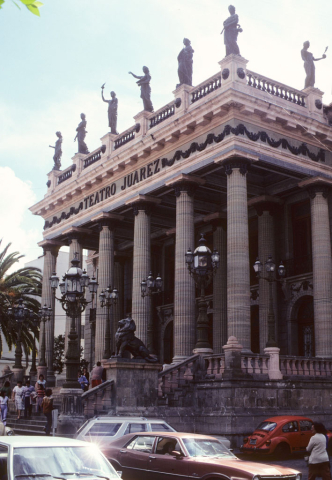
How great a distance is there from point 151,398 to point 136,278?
33.0ft

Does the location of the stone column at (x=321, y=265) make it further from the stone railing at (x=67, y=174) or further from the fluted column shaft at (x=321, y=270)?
the stone railing at (x=67, y=174)

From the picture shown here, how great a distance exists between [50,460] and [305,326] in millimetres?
24064

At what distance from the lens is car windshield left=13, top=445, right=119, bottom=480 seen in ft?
24.1

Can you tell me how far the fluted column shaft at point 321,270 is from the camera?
2620 centimetres

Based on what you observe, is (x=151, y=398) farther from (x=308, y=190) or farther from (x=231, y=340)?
(x=308, y=190)

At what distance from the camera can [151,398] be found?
69.7 feet

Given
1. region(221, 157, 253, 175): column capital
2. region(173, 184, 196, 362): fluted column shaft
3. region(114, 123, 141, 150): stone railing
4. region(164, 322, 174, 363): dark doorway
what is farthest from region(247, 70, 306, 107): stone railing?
region(164, 322, 174, 363): dark doorway

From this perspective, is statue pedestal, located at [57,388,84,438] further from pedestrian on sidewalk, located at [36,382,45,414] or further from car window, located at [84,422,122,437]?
pedestrian on sidewalk, located at [36,382,45,414]

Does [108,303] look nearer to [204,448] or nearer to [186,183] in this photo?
[186,183]

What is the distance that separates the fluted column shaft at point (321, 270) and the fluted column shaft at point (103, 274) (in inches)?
442

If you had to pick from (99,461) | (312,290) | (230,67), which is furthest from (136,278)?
(99,461)

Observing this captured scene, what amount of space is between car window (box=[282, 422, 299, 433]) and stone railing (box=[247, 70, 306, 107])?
1457 centimetres

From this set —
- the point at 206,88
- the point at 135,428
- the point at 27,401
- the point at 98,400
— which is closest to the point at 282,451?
the point at 98,400

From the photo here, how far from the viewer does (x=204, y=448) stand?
11039 millimetres
